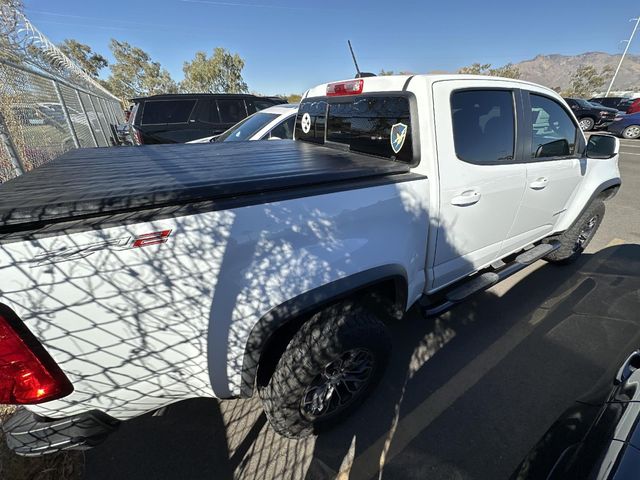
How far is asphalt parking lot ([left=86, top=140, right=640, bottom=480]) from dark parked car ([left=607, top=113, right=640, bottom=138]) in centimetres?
1613

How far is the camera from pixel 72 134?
5375mm

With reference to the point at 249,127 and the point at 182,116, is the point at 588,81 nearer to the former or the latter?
the point at 182,116

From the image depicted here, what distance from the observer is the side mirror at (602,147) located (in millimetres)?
3037

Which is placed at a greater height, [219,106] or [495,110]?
[219,106]

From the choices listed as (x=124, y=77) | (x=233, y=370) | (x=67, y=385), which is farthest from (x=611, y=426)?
(x=124, y=77)

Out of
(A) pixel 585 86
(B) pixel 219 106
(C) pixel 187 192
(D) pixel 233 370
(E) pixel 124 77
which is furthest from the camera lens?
(A) pixel 585 86

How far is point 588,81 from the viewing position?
1654 inches

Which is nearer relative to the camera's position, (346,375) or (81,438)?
(81,438)

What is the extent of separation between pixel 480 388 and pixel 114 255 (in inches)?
98.4

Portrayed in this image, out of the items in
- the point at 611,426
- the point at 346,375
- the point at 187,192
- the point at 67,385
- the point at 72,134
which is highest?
the point at 72,134

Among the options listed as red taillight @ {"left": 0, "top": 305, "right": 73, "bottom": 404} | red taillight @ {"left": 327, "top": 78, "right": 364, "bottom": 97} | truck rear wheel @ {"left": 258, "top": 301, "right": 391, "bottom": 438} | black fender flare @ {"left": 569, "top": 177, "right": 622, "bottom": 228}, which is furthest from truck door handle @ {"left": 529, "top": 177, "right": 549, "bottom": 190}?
red taillight @ {"left": 0, "top": 305, "right": 73, "bottom": 404}

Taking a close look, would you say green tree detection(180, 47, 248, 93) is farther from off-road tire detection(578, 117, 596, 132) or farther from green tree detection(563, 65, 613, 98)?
green tree detection(563, 65, 613, 98)

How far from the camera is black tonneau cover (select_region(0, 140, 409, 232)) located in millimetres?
1047

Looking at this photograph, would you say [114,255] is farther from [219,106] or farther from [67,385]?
[219,106]
